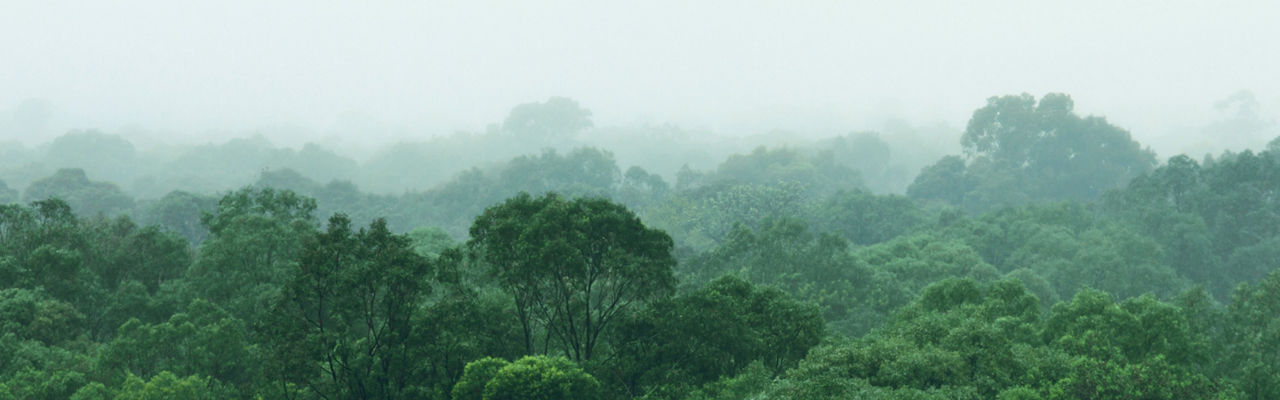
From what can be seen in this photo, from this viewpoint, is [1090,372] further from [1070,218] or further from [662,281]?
[1070,218]

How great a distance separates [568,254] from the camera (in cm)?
2280

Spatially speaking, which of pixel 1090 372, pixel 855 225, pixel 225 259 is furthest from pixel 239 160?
pixel 1090 372

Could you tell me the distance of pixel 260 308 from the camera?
27.6m

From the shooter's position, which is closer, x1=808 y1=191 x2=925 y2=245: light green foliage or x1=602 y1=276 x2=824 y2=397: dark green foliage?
x1=602 y1=276 x2=824 y2=397: dark green foliage

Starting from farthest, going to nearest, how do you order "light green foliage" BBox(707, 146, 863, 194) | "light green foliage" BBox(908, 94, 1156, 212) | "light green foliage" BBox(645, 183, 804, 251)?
"light green foliage" BBox(707, 146, 863, 194), "light green foliage" BBox(908, 94, 1156, 212), "light green foliage" BBox(645, 183, 804, 251)

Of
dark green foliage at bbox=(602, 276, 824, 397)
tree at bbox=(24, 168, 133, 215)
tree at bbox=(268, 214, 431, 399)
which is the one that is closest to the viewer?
tree at bbox=(268, 214, 431, 399)

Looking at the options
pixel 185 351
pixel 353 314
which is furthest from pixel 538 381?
pixel 185 351

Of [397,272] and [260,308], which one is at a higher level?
[397,272]

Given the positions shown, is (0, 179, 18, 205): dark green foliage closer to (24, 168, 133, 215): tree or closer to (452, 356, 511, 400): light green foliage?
(24, 168, 133, 215): tree

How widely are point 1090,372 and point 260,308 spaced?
79.3 feet

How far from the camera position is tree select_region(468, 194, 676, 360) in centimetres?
2294

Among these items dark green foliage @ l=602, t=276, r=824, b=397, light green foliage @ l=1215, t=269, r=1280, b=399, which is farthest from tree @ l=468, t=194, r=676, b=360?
light green foliage @ l=1215, t=269, r=1280, b=399

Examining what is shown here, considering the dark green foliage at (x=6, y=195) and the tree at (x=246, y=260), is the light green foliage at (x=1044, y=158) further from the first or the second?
the dark green foliage at (x=6, y=195)

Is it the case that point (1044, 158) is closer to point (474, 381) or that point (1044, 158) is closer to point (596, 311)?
point (596, 311)
